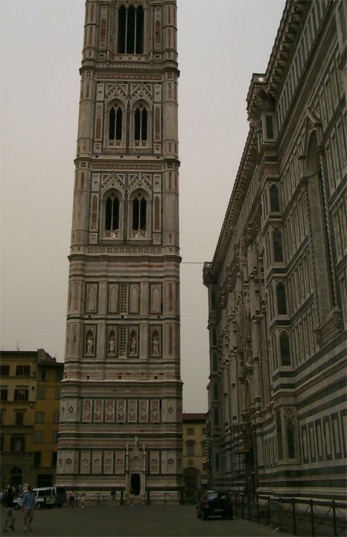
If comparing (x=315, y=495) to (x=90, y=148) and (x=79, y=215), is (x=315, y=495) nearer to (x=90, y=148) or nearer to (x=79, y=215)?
(x=79, y=215)

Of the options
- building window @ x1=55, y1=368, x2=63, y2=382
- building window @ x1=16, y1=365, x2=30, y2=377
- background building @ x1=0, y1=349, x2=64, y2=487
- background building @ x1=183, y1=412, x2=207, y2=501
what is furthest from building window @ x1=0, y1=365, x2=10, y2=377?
background building @ x1=183, y1=412, x2=207, y2=501

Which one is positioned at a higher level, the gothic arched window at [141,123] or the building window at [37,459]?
the gothic arched window at [141,123]

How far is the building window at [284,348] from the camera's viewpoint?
2811cm

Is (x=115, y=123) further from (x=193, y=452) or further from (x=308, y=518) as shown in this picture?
(x=193, y=452)

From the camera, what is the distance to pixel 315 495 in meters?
23.2

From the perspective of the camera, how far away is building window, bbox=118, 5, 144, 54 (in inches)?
2397

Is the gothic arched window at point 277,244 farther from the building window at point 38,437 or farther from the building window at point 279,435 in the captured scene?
the building window at point 38,437

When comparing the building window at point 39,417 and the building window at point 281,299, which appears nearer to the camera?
the building window at point 281,299

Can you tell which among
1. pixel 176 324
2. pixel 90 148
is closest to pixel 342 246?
pixel 176 324

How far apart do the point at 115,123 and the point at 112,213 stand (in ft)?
29.6

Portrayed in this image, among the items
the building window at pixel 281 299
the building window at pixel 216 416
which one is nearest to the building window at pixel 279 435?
the building window at pixel 281 299

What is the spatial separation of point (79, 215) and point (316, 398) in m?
33.5

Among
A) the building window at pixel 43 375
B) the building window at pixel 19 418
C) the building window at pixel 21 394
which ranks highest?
the building window at pixel 43 375

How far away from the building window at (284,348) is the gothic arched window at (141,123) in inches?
1300
